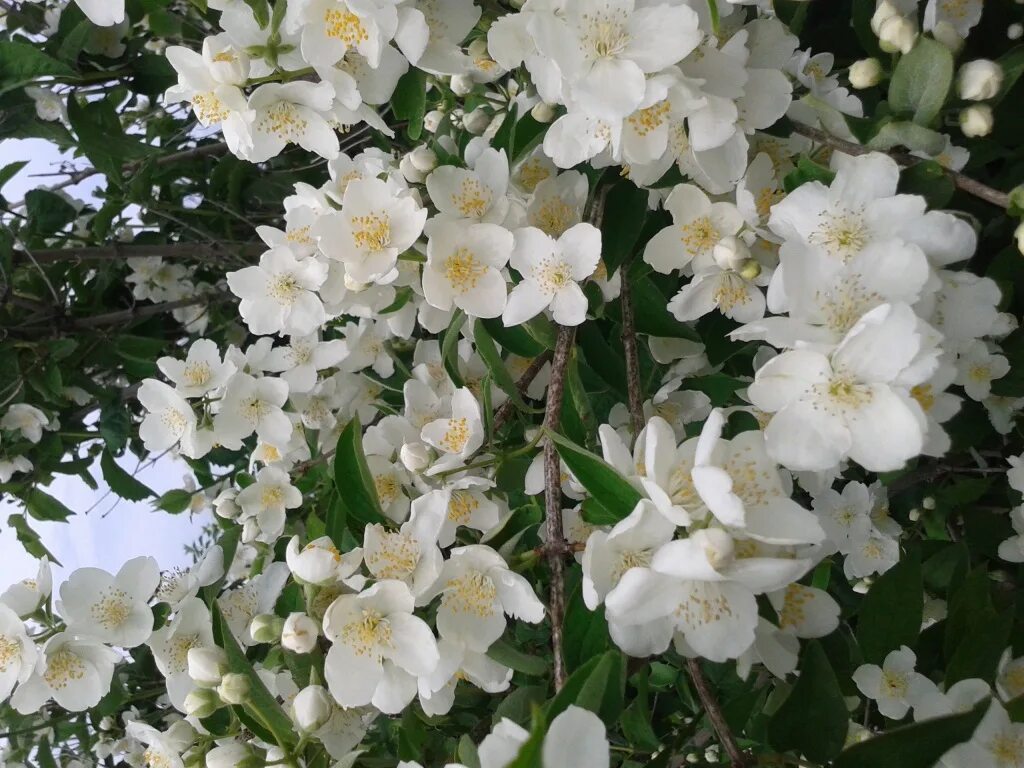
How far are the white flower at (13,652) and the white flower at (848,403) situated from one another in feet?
3.39

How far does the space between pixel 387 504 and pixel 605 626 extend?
0.37 meters

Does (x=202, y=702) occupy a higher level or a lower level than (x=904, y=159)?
lower

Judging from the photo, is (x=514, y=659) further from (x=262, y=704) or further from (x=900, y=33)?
(x=900, y=33)

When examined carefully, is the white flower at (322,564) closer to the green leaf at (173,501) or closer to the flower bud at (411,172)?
the flower bud at (411,172)

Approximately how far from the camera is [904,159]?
801 millimetres

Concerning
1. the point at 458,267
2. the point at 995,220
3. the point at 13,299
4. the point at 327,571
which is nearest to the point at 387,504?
the point at 327,571

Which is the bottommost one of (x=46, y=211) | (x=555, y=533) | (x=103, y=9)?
(x=46, y=211)

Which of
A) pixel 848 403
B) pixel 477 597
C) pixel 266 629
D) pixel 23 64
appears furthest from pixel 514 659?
pixel 23 64

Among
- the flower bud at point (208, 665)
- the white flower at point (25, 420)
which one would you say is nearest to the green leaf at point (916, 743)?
the flower bud at point (208, 665)

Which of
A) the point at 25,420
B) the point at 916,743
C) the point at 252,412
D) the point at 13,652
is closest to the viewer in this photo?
the point at 916,743

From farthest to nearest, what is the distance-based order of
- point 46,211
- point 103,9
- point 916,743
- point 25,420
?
point 46,211 → point 25,420 → point 103,9 → point 916,743

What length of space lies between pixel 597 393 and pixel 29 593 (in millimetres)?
894

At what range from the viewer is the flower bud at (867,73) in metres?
0.85

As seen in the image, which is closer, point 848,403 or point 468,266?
point 848,403
